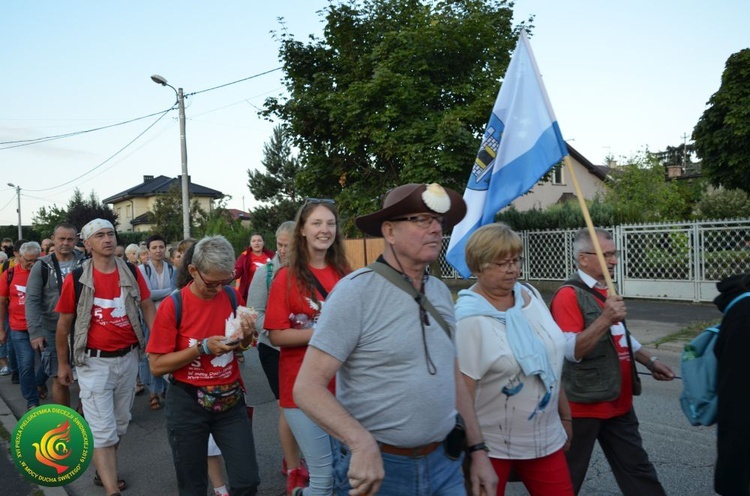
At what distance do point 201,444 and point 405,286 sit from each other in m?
1.94

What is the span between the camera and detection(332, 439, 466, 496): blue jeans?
7.47ft

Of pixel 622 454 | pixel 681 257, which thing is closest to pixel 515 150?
pixel 622 454

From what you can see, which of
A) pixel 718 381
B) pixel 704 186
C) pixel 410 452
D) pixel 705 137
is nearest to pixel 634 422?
pixel 718 381

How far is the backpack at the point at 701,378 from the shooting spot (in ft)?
7.97

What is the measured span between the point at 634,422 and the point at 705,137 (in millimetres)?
14567

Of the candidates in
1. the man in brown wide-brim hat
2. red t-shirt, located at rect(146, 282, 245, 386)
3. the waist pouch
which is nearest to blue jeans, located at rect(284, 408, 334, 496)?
the waist pouch

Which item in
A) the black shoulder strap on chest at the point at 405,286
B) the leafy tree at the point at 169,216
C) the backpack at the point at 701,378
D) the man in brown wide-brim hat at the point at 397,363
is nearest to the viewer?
the man in brown wide-brim hat at the point at 397,363

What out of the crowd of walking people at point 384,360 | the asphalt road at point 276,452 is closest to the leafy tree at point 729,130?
the asphalt road at point 276,452

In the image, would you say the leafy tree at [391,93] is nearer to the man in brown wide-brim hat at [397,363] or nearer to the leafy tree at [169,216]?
the man in brown wide-brim hat at [397,363]

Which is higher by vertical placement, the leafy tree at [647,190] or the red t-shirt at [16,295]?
the leafy tree at [647,190]

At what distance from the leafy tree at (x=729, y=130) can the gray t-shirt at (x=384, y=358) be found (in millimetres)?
14938

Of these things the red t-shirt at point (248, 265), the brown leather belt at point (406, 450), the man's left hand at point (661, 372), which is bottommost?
the man's left hand at point (661, 372)

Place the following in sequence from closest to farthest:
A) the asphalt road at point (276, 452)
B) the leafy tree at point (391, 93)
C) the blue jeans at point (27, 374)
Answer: the asphalt road at point (276, 452), the blue jeans at point (27, 374), the leafy tree at point (391, 93)

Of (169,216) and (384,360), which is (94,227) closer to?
(384,360)
